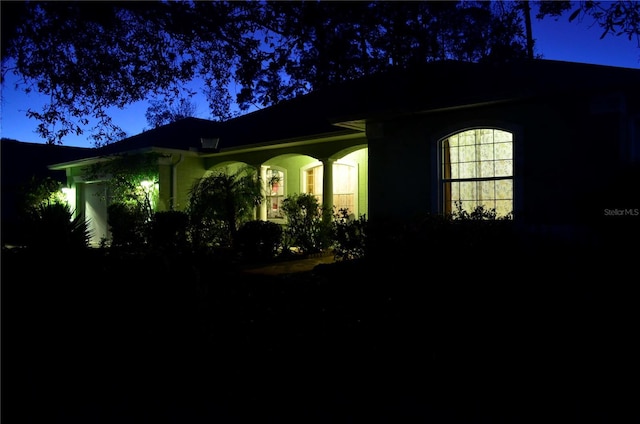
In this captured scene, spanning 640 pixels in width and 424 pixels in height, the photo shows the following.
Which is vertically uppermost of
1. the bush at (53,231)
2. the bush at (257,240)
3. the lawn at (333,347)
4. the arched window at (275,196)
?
the arched window at (275,196)

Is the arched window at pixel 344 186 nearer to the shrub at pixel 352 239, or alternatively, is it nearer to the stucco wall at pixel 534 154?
the stucco wall at pixel 534 154

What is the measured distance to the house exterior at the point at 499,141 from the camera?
27.0ft

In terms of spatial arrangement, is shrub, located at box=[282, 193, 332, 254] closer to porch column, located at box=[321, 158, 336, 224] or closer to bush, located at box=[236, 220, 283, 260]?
porch column, located at box=[321, 158, 336, 224]

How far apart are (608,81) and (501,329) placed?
16.2 ft

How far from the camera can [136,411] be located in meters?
4.08

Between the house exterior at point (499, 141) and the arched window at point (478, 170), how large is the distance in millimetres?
18

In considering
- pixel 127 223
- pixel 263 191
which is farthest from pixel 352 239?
pixel 127 223

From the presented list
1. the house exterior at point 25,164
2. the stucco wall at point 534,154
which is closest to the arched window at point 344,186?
the stucco wall at point 534,154

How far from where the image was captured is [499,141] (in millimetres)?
9766

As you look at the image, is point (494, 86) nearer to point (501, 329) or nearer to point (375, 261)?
point (375, 261)

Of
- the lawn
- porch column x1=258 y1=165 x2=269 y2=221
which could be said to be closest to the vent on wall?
porch column x1=258 y1=165 x2=269 y2=221

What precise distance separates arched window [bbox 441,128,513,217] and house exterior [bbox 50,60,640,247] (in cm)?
2

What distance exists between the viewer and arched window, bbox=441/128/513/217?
9.66 m

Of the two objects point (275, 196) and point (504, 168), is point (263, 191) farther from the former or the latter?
point (504, 168)
